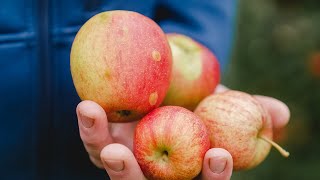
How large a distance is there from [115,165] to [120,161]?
1 centimetres

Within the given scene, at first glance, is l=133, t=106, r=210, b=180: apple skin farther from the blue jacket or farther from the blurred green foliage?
the blurred green foliage

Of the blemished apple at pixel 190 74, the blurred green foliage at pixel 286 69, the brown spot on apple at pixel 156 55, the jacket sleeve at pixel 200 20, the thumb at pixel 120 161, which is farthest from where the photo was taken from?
the blurred green foliage at pixel 286 69

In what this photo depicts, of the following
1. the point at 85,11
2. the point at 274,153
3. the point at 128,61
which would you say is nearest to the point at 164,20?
the point at 85,11

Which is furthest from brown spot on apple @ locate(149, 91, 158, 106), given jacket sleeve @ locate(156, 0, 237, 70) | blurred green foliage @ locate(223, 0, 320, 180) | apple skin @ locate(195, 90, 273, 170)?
blurred green foliage @ locate(223, 0, 320, 180)

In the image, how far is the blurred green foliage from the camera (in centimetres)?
221

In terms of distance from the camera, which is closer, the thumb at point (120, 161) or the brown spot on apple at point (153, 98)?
the thumb at point (120, 161)

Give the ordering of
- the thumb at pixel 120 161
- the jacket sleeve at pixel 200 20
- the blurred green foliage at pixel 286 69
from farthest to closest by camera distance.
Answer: the blurred green foliage at pixel 286 69 < the jacket sleeve at pixel 200 20 < the thumb at pixel 120 161

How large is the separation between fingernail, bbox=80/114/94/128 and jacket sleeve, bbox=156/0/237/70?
45cm

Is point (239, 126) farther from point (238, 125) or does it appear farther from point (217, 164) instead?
point (217, 164)

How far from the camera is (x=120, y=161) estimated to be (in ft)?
3.03

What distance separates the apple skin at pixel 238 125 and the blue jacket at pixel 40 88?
0.24 m

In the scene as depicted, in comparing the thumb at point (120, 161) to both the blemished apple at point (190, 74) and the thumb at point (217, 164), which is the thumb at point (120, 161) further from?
the blemished apple at point (190, 74)

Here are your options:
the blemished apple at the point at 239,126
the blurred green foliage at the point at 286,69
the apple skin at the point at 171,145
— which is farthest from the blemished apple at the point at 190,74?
the blurred green foliage at the point at 286,69

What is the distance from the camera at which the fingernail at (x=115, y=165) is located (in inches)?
36.4
